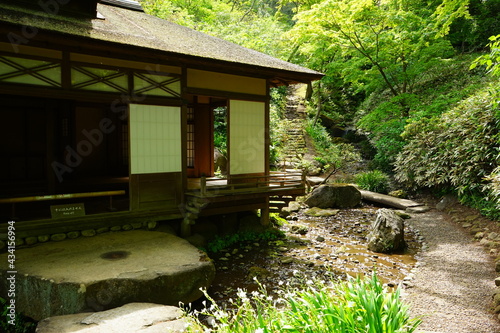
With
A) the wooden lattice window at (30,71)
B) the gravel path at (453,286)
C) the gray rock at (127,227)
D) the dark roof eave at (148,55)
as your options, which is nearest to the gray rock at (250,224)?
the gray rock at (127,227)

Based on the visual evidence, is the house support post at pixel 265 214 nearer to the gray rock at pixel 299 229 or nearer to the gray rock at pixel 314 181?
the gray rock at pixel 299 229

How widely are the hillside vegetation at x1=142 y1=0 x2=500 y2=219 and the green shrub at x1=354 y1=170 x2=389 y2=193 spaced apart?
27.9 inches

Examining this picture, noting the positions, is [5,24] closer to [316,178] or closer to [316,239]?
[316,239]

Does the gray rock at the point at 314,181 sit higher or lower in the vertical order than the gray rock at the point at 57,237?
higher

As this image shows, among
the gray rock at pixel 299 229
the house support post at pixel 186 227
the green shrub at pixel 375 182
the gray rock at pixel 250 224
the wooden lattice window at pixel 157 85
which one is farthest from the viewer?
the green shrub at pixel 375 182

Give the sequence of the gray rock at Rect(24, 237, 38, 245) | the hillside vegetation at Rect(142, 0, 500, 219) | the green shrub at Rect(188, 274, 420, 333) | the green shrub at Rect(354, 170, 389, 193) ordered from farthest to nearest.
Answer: the green shrub at Rect(354, 170, 389, 193) < the hillside vegetation at Rect(142, 0, 500, 219) < the gray rock at Rect(24, 237, 38, 245) < the green shrub at Rect(188, 274, 420, 333)

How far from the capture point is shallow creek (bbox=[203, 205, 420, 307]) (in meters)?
6.71

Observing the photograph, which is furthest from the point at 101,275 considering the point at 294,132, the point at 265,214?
the point at 294,132

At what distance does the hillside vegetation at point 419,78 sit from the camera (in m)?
9.83

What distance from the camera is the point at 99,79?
688cm

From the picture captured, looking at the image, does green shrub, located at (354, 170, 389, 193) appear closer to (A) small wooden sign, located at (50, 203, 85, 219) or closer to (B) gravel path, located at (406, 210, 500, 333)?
(B) gravel path, located at (406, 210, 500, 333)

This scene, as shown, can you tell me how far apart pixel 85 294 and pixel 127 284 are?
1.91 ft

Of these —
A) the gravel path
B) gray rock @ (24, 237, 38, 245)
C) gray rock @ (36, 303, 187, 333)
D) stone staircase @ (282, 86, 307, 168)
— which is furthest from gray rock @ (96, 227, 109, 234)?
stone staircase @ (282, 86, 307, 168)

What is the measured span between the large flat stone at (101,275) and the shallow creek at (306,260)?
87 centimetres
